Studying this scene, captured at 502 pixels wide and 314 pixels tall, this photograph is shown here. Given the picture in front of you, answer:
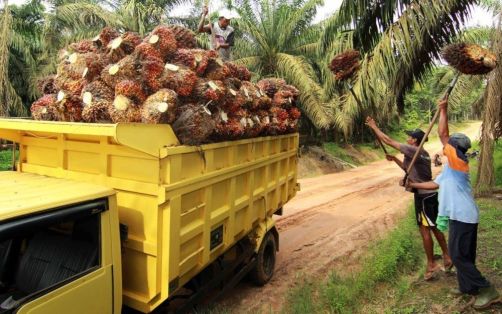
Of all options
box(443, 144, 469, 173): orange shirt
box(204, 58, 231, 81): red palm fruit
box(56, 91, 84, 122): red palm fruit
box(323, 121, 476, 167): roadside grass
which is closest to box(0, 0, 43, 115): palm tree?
box(323, 121, 476, 167): roadside grass

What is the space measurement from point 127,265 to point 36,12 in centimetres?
1779

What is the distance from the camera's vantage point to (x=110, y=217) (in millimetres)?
2805

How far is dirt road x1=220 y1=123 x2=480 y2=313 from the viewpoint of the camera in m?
5.14

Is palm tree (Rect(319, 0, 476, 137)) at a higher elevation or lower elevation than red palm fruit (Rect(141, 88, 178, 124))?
higher

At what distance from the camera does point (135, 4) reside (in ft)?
49.2

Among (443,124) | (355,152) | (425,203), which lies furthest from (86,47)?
(355,152)

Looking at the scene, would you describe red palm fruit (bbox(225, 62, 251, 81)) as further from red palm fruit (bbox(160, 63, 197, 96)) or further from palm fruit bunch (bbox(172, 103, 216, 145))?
palm fruit bunch (bbox(172, 103, 216, 145))

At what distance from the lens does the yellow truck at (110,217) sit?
2.52 meters

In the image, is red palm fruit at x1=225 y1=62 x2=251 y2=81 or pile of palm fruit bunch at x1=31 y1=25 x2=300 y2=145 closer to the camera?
pile of palm fruit bunch at x1=31 y1=25 x2=300 y2=145

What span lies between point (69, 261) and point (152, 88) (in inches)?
58.3

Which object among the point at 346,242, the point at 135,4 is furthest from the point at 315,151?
the point at 346,242

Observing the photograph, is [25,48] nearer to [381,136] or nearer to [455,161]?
[381,136]

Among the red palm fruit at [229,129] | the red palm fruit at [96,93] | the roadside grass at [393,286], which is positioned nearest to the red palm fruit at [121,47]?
the red palm fruit at [96,93]

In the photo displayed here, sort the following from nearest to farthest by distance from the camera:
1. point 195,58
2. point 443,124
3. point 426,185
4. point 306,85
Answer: point 195,58 < point 443,124 < point 426,185 < point 306,85
